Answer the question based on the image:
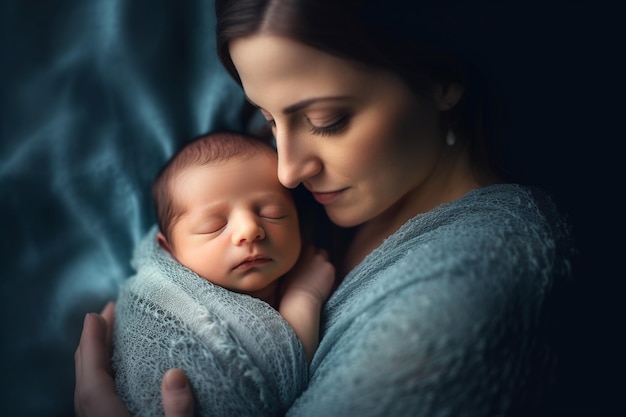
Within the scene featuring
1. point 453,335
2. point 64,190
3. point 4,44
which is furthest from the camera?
point 64,190

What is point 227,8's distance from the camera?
3.18 ft

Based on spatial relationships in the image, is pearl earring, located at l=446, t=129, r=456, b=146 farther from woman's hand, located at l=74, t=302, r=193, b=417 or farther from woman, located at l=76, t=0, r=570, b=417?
woman's hand, located at l=74, t=302, r=193, b=417

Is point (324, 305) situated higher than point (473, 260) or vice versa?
point (473, 260)

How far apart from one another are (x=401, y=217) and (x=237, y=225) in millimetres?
335

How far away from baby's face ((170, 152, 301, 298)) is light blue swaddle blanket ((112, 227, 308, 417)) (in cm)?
4

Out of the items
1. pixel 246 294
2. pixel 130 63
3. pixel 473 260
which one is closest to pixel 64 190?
pixel 130 63

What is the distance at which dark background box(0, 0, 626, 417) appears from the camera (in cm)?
100

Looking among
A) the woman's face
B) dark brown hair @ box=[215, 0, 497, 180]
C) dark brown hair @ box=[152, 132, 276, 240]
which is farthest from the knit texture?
dark brown hair @ box=[152, 132, 276, 240]

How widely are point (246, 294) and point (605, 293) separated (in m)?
0.64

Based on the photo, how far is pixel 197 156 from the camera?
1.16m

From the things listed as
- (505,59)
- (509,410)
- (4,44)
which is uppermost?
(505,59)

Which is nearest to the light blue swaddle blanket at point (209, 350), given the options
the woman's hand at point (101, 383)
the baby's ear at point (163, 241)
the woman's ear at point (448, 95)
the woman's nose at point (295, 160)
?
the woman's hand at point (101, 383)

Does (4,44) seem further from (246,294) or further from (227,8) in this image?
(246,294)

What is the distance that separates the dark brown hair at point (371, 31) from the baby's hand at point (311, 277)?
16.2 inches
